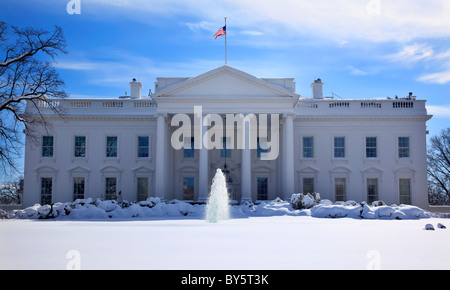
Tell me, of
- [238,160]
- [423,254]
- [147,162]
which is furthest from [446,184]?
[423,254]

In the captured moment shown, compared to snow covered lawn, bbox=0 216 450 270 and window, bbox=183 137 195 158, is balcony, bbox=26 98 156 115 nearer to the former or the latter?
window, bbox=183 137 195 158

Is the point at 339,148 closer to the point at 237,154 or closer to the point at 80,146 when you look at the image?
the point at 237,154

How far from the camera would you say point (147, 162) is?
A: 1441 inches

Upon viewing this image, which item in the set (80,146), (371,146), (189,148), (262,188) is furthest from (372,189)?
(80,146)

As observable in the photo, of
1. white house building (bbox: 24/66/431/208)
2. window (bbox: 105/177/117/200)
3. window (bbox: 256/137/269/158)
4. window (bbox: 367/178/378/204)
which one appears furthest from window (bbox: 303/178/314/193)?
window (bbox: 105/177/117/200)

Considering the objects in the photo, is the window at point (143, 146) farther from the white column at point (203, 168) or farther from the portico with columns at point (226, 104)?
the white column at point (203, 168)

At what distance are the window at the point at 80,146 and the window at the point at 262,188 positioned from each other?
578 inches

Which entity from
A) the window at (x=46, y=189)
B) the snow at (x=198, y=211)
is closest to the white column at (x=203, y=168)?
the snow at (x=198, y=211)

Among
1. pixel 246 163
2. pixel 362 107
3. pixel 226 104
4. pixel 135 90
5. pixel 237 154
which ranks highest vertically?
pixel 135 90

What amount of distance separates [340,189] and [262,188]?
632 cm

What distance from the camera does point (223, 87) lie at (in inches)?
1296

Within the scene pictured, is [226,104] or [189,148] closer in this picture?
[226,104]
